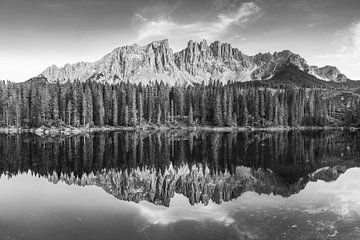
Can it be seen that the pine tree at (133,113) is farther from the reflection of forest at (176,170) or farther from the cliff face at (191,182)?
the cliff face at (191,182)

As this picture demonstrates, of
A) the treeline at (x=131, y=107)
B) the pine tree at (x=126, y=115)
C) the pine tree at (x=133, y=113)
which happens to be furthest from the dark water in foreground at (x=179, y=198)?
the pine tree at (x=133, y=113)

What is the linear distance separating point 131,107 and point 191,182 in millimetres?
131199

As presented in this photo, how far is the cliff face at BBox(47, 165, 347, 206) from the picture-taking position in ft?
115

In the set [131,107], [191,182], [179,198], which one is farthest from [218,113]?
[179,198]

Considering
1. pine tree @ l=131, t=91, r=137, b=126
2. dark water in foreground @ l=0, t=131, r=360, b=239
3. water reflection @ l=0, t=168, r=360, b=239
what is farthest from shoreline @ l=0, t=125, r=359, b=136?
water reflection @ l=0, t=168, r=360, b=239

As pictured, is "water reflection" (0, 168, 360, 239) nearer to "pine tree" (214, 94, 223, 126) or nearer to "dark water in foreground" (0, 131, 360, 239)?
"dark water in foreground" (0, 131, 360, 239)

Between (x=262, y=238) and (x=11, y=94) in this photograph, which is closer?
(x=262, y=238)

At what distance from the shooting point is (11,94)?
153 metres

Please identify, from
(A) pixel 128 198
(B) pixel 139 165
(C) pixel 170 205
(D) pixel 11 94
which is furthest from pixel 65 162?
(D) pixel 11 94

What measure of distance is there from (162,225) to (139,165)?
30.6 m

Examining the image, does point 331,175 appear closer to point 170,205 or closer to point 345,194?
point 345,194

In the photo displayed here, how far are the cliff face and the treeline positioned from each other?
108596mm

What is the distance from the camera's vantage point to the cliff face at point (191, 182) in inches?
1380

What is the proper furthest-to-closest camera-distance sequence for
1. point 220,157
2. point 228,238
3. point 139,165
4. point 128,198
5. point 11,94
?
point 11,94 < point 220,157 < point 139,165 < point 128,198 < point 228,238
